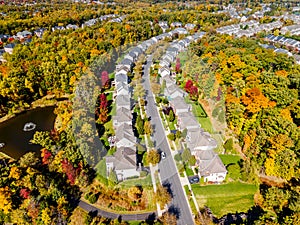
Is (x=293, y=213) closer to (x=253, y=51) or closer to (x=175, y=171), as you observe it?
(x=175, y=171)

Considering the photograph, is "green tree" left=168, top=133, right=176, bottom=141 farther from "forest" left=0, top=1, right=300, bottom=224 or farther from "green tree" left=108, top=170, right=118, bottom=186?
"green tree" left=108, top=170, right=118, bottom=186

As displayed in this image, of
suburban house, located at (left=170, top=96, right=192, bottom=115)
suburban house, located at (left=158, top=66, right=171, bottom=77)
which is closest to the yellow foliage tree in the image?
suburban house, located at (left=170, top=96, right=192, bottom=115)

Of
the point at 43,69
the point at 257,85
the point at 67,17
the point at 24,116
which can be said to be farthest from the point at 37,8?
the point at 257,85

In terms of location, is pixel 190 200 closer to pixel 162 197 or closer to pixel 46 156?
pixel 162 197

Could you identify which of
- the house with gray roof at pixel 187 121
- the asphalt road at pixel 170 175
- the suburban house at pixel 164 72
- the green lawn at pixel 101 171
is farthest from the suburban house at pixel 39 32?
the green lawn at pixel 101 171

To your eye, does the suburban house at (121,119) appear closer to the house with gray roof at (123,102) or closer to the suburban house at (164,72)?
the house with gray roof at (123,102)

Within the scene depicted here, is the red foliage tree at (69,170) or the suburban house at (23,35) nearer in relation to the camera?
the red foliage tree at (69,170)

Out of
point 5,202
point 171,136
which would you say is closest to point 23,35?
point 171,136
